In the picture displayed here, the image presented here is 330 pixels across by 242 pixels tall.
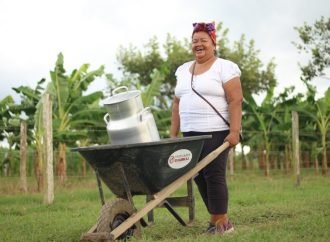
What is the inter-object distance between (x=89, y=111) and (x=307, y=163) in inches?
410

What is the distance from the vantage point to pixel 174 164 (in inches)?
181

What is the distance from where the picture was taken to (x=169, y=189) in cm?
470

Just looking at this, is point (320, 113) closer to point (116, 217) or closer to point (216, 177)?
point (216, 177)

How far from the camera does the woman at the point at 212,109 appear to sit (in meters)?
4.86

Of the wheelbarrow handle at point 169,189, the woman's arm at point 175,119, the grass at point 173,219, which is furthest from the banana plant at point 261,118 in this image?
the wheelbarrow handle at point 169,189

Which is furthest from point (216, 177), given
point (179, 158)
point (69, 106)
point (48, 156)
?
point (69, 106)

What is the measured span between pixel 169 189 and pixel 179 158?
0.97 ft

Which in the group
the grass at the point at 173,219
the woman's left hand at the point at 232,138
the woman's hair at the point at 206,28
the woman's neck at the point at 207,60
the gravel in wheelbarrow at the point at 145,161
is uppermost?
the woman's hair at the point at 206,28

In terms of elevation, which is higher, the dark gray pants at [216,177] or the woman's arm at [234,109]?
the woman's arm at [234,109]

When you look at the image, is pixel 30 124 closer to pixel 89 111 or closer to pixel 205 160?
pixel 89 111

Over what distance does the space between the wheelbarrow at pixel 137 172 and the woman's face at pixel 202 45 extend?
0.79 m

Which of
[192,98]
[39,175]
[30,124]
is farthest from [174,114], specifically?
[30,124]

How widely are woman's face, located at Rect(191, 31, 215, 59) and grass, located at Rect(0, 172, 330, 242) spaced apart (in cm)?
152

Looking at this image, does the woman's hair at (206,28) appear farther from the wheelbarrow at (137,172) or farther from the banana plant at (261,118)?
the banana plant at (261,118)
